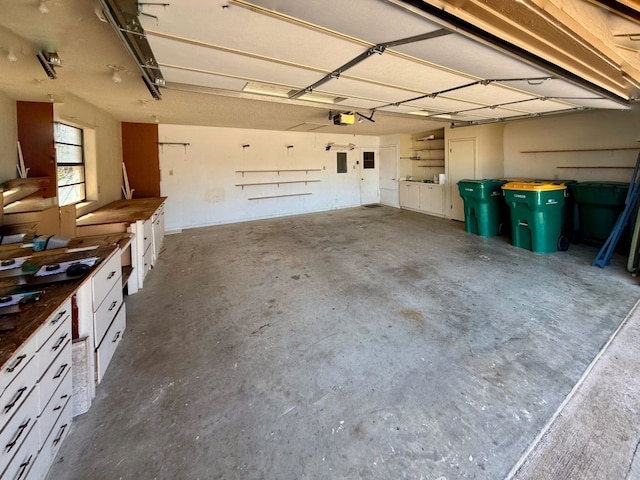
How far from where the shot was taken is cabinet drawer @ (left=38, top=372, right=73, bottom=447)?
1319 mm

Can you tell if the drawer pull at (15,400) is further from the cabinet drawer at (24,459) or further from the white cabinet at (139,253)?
the white cabinet at (139,253)

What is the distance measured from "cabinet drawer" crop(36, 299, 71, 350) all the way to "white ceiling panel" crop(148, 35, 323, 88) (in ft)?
5.87

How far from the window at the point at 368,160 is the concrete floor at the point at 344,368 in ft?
19.7

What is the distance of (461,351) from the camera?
2.31 metres

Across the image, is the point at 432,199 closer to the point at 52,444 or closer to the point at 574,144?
the point at 574,144

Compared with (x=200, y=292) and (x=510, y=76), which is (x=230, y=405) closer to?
(x=200, y=292)

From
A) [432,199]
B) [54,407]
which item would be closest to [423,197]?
[432,199]

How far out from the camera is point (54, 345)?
1450 mm

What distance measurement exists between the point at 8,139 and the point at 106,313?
2.38m

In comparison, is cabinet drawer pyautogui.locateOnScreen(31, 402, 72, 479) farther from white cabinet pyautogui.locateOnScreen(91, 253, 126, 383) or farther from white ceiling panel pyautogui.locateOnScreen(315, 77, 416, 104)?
white ceiling panel pyautogui.locateOnScreen(315, 77, 416, 104)

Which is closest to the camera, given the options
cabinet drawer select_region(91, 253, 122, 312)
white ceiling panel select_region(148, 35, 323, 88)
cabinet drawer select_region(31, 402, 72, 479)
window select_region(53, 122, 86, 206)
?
cabinet drawer select_region(31, 402, 72, 479)

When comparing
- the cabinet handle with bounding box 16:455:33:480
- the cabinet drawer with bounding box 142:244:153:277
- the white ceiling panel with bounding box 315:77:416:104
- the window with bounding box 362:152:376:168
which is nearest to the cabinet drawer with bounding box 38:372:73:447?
the cabinet handle with bounding box 16:455:33:480

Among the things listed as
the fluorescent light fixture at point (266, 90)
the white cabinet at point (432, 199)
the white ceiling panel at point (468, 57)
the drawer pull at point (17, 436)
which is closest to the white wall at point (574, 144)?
the white cabinet at point (432, 199)

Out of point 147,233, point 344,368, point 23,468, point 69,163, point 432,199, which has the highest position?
point 69,163
